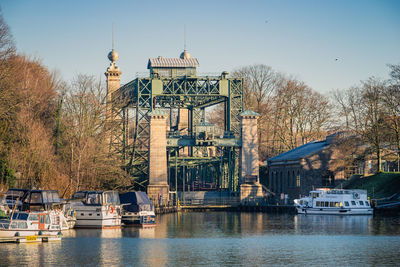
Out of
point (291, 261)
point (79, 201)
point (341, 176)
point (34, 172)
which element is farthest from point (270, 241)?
point (341, 176)

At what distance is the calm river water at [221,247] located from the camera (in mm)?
37781

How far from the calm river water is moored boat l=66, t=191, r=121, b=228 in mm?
1616

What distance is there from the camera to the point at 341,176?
9119cm

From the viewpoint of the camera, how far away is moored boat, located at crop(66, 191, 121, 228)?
54.6 metres

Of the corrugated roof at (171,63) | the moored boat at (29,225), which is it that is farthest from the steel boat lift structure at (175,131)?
the moored boat at (29,225)

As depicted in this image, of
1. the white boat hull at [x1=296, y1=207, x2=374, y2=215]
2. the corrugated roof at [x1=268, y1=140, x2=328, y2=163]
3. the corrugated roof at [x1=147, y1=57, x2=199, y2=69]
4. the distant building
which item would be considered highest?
the corrugated roof at [x1=147, y1=57, x2=199, y2=69]

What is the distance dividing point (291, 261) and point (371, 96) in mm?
47100

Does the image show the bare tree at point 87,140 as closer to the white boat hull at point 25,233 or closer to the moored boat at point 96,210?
the moored boat at point 96,210

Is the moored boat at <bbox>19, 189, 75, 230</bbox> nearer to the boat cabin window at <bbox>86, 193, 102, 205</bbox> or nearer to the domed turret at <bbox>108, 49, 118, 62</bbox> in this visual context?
the boat cabin window at <bbox>86, 193, 102, 205</bbox>

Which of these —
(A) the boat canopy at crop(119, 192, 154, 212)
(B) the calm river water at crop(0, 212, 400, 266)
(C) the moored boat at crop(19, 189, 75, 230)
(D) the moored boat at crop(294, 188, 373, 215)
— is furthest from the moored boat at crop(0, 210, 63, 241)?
(D) the moored boat at crop(294, 188, 373, 215)

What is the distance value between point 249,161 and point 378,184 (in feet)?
52.3

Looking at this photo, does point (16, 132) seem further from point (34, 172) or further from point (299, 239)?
point (299, 239)

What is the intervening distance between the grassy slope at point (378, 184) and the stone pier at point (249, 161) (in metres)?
12.4

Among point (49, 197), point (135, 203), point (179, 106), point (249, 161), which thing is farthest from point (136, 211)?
point (179, 106)
